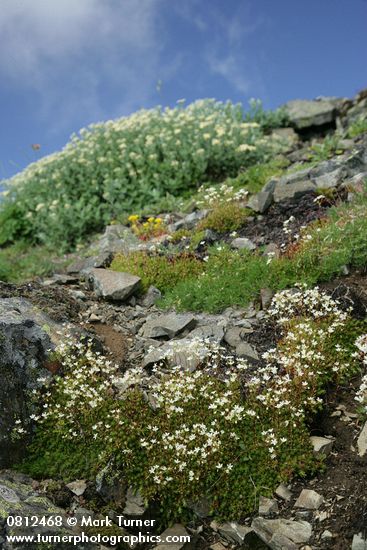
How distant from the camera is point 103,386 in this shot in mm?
7164

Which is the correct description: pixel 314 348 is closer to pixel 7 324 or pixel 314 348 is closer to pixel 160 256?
pixel 7 324

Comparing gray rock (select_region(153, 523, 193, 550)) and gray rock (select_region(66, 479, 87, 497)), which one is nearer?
gray rock (select_region(153, 523, 193, 550))

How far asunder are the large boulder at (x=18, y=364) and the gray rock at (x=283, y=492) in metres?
2.86

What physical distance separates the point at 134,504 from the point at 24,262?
36.1ft

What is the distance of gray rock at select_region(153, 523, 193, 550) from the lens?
5992 millimetres

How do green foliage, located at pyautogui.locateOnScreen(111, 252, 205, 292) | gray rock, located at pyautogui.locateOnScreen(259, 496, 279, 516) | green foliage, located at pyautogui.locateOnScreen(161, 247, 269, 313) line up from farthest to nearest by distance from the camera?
green foliage, located at pyautogui.locateOnScreen(111, 252, 205, 292) → green foliage, located at pyautogui.locateOnScreen(161, 247, 269, 313) → gray rock, located at pyautogui.locateOnScreen(259, 496, 279, 516)

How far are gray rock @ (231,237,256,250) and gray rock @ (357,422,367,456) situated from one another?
15.3 ft

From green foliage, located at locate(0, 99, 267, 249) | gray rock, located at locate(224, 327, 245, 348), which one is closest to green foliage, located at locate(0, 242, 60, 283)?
green foliage, located at locate(0, 99, 267, 249)

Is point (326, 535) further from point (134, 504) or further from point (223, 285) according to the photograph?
point (223, 285)

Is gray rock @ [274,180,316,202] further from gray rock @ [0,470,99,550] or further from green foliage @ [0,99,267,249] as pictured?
gray rock @ [0,470,99,550]

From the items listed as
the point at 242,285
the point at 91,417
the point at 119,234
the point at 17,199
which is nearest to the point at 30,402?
the point at 91,417

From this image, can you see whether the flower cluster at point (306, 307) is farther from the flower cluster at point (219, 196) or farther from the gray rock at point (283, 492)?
the flower cluster at point (219, 196)

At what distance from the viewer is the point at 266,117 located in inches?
960

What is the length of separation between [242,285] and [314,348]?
2.10 meters
